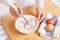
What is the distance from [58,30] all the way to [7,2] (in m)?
0.27

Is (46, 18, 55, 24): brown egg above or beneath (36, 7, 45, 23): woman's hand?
beneath

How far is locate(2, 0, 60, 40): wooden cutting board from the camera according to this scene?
66 cm

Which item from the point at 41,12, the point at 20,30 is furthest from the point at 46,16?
the point at 20,30

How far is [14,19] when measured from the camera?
0.74 m

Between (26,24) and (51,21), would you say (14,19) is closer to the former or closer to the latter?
(26,24)

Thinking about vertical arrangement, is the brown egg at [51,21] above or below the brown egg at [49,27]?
Result: above

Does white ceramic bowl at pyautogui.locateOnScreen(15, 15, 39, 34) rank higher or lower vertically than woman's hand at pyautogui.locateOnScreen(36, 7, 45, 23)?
lower

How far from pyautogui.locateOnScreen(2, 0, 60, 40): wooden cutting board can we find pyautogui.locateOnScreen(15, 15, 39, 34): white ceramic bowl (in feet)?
0.07

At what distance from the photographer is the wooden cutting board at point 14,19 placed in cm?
66

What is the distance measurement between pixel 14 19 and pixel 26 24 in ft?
0.29

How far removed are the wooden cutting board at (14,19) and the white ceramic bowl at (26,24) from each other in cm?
2

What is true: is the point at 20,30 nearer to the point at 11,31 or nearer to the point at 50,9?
the point at 11,31

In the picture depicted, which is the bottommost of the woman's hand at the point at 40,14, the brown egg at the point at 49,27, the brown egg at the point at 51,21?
the brown egg at the point at 49,27

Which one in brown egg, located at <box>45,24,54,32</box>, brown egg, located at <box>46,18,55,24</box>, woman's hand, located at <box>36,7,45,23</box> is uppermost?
woman's hand, located at <box>36,7,45,23</box>
